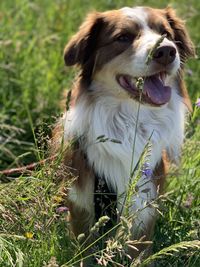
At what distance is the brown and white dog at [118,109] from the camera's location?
11.6ft

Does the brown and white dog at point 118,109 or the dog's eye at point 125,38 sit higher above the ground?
the dog's eye at point 125,38

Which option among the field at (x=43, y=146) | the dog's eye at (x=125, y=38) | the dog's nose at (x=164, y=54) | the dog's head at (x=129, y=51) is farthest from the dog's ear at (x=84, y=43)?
the dog's nose at (x=164, y=54)

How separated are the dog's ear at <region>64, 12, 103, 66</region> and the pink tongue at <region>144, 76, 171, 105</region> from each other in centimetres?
44

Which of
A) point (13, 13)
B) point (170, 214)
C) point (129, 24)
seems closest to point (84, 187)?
point (170, 214)

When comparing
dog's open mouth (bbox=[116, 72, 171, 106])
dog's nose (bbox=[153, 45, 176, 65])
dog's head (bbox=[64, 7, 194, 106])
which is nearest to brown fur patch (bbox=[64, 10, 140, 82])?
dog's head (bbox=[64, 7, 194, 106])

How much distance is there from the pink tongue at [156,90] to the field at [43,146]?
22 cm

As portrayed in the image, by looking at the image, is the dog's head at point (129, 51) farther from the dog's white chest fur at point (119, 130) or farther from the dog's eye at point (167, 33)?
the dog's white chest fur at point (119, 130)

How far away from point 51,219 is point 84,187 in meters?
0.74

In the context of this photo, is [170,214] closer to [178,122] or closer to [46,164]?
[178,122]

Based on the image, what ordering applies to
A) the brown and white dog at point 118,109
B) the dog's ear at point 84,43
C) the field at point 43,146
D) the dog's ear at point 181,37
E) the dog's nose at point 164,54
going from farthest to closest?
1. the dog's ear at point 181,37
2. the dog's ear at point 84,43
3. the brown and white dog at point 118,109
4. the dog's nose at point 164,54
5. the field at point 43,146

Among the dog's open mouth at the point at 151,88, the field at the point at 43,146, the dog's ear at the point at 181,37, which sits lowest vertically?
the field at the point at 43,146

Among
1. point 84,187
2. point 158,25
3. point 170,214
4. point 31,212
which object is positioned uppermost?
point 158,25

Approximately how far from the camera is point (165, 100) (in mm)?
3506

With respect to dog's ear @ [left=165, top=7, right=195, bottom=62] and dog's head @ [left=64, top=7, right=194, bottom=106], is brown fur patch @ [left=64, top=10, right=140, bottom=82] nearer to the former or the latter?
dog's head @ [left=64, top=7, right=194, bottom=106]
